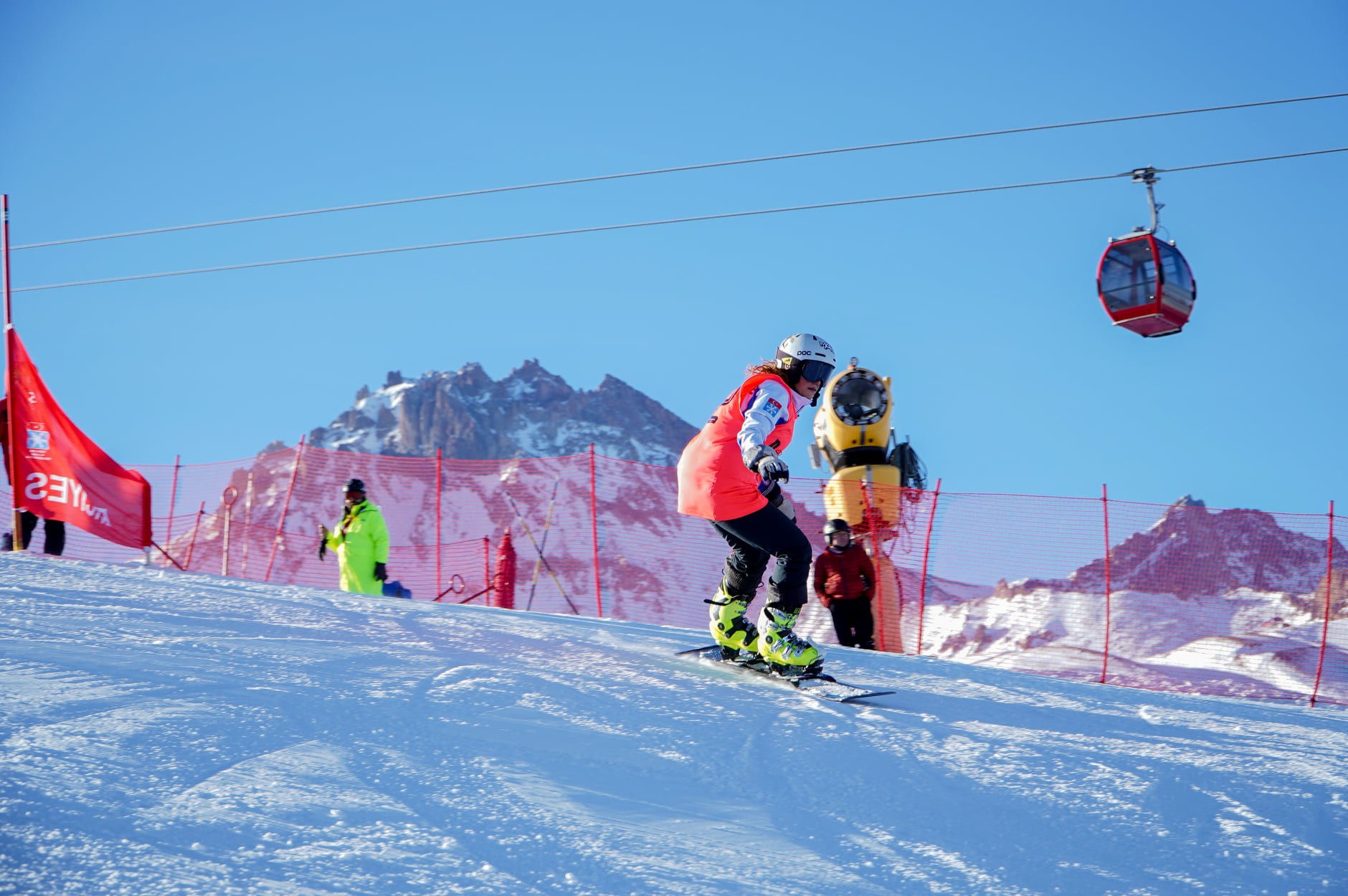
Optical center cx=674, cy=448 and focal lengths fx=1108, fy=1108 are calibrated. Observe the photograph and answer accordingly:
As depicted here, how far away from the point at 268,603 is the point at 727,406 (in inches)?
113

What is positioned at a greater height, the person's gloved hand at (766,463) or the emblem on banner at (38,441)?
the emblem on banner at (38,441)

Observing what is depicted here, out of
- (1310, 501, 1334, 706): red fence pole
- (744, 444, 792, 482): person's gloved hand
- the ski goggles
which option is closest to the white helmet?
the ski goggles

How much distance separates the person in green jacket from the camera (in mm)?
8805

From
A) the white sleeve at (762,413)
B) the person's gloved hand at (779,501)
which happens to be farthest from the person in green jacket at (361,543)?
the white sleeve at (762,413)

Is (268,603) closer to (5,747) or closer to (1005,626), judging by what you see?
(5,747)

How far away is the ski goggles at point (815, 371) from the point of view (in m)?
5.08

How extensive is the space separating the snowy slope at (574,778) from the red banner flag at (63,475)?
271 cm

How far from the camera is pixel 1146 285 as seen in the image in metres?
10.8

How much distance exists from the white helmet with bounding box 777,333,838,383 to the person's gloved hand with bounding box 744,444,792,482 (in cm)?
51

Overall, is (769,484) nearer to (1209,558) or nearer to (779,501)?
(779,501)

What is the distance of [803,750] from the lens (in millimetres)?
3873

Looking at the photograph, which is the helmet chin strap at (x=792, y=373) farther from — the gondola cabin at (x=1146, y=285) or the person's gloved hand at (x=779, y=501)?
the gondola cabin at (x=1146, y=285)

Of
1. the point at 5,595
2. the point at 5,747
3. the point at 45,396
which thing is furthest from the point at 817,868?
the point at 45,396

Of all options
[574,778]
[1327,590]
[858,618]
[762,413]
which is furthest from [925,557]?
[574,778]
